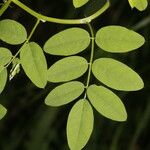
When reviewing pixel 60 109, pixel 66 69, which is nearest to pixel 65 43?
pixel 66 69

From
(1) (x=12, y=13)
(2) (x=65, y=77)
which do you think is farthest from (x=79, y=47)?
(1) (x=12, y=13)

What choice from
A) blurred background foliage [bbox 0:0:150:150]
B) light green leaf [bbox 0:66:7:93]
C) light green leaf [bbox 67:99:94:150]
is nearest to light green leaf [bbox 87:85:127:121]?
light green leaf [bbox 67:99:94:150]

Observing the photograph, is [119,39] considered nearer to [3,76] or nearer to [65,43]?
[65,43]

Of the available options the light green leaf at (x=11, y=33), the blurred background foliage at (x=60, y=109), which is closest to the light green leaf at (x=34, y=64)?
the light green leaf at (x=11, y=33)

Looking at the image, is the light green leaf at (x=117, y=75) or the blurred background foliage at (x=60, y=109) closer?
the light green leaf at (x=117, y=75)

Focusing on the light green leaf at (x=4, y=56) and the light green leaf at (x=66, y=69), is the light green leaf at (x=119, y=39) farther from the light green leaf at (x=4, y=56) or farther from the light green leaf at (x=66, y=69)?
the light green leaf at (x=4, y=56)

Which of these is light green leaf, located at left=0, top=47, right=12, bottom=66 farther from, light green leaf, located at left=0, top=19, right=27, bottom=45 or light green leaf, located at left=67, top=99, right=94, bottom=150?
light green leaf, located at left=67, top=99, right=94, bottom=150

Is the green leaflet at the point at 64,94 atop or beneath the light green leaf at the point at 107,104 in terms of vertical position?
atop
